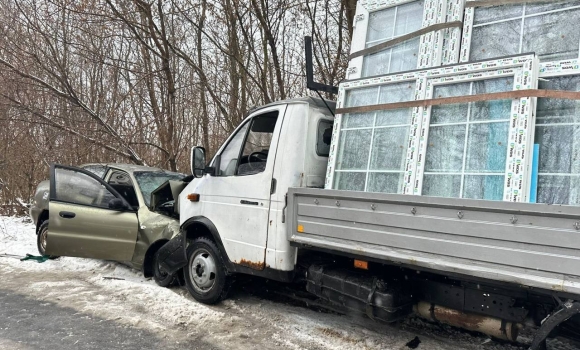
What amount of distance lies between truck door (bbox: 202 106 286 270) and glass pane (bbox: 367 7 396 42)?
3.92ft

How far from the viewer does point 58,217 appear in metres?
5.89

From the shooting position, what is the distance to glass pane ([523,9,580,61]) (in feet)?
9.96

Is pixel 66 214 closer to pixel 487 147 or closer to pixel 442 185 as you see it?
pixel 442 185

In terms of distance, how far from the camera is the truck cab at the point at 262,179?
4.20 metres

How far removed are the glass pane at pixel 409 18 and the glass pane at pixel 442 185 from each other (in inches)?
58.2

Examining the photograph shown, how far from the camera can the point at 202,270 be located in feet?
16.5

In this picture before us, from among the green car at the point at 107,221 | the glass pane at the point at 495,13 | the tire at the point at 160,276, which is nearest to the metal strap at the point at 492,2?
the glass pane at the point at 495,13

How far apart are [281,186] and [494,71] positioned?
212 cm

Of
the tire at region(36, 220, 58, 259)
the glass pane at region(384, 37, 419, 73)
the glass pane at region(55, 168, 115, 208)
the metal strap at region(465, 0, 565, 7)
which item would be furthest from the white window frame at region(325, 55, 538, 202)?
the tire at region(36, 220, 58, 259)

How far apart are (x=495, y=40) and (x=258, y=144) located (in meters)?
2.55

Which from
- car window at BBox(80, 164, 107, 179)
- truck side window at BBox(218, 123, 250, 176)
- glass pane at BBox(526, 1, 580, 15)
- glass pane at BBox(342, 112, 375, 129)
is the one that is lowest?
car window at BBox(80, 164, 107, 179)

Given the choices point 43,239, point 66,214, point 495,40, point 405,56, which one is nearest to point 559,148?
point 495,40

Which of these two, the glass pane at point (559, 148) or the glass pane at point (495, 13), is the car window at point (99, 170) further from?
the glass pane at point (559, 148)

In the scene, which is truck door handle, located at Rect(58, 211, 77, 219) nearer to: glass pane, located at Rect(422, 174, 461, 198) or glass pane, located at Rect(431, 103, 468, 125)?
glass pane, located at Rect(422, 174, 461, 198)
